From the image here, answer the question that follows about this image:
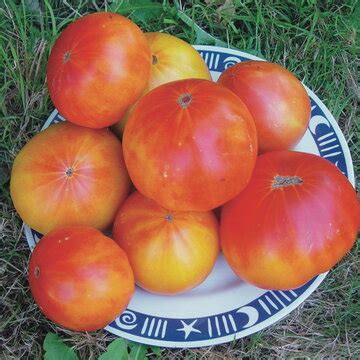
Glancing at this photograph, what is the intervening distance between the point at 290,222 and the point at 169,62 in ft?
1.44

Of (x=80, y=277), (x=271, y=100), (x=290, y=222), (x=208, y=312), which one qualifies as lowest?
(x=208, y=312)

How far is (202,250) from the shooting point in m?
1.27

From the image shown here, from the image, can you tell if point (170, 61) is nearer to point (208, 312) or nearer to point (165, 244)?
point (165, 244)

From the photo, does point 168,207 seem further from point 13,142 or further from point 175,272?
point 13,142

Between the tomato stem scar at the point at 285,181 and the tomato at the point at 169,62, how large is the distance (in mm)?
308

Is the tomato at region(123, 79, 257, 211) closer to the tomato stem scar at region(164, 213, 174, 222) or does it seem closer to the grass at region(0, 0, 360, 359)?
the tomato stem scar at region(164, 213, 174, 222)

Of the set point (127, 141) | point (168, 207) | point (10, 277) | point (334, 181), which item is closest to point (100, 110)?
point (127, 141)

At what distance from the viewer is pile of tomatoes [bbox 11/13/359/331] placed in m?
1.14

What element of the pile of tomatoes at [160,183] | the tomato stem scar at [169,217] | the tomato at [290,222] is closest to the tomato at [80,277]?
the pile of tomatoes at [160,183]

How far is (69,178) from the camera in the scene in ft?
4.17

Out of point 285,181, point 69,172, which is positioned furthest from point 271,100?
point 69,172

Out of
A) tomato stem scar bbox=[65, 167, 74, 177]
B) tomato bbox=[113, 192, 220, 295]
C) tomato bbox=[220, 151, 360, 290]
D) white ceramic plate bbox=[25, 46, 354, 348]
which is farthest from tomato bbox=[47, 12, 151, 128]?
white ceramic plate bbox=[25, 46, 354, 348]

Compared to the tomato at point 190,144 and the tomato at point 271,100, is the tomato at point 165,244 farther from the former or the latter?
the tomato at point 271,100

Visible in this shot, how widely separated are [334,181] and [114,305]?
20.2 inches
